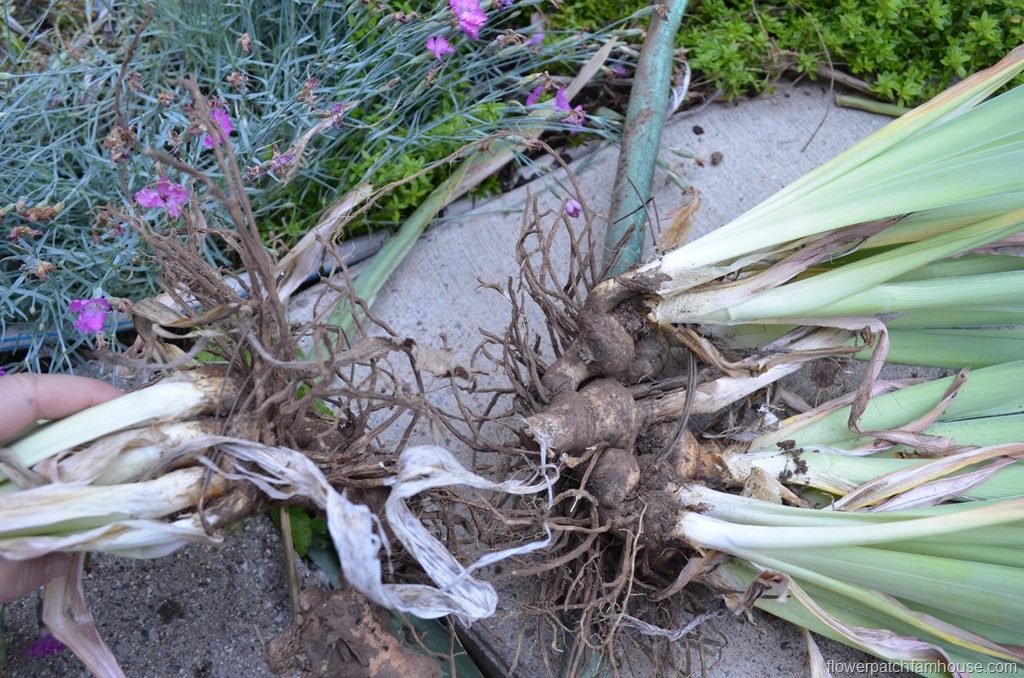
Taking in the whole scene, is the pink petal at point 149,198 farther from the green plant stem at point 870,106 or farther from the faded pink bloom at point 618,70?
the green plant stem at point 870,106

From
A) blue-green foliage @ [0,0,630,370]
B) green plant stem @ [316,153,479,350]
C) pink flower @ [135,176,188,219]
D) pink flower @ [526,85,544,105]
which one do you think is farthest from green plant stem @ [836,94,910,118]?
pink flower @ [135,176,188,219]

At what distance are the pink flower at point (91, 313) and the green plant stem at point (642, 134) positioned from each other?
77 cm

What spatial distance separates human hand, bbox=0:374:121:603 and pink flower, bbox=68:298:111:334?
205 millimetres

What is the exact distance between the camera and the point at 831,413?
1176 mm

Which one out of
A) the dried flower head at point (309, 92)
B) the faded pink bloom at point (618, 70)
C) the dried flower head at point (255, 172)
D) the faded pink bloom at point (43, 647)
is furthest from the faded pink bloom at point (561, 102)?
the faded pink bloom at point (43, 647)

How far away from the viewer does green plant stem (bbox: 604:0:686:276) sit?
4.32 feet

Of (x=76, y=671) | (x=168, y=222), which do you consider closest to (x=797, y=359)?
(x=168, y=222)

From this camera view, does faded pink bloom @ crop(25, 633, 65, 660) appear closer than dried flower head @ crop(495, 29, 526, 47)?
Yes

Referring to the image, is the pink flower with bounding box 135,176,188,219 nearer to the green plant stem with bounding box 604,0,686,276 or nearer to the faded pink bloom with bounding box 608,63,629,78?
the green plant stem with bounding box 604,0,686,276

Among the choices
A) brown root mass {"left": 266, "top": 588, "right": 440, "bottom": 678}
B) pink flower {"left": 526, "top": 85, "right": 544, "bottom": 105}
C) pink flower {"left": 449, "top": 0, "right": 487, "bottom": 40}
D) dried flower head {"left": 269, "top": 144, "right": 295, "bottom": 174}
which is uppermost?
pink flower {"left": 449, "top": 0, "right": 487, "bottom": 40}

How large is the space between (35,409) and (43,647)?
1.54 ft

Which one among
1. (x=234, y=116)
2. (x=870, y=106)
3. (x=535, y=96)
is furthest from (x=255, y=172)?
(x=870, y=106)

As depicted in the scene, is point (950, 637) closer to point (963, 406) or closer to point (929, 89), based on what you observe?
point (963, 406)

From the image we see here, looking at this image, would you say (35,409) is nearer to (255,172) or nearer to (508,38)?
(255,172)
